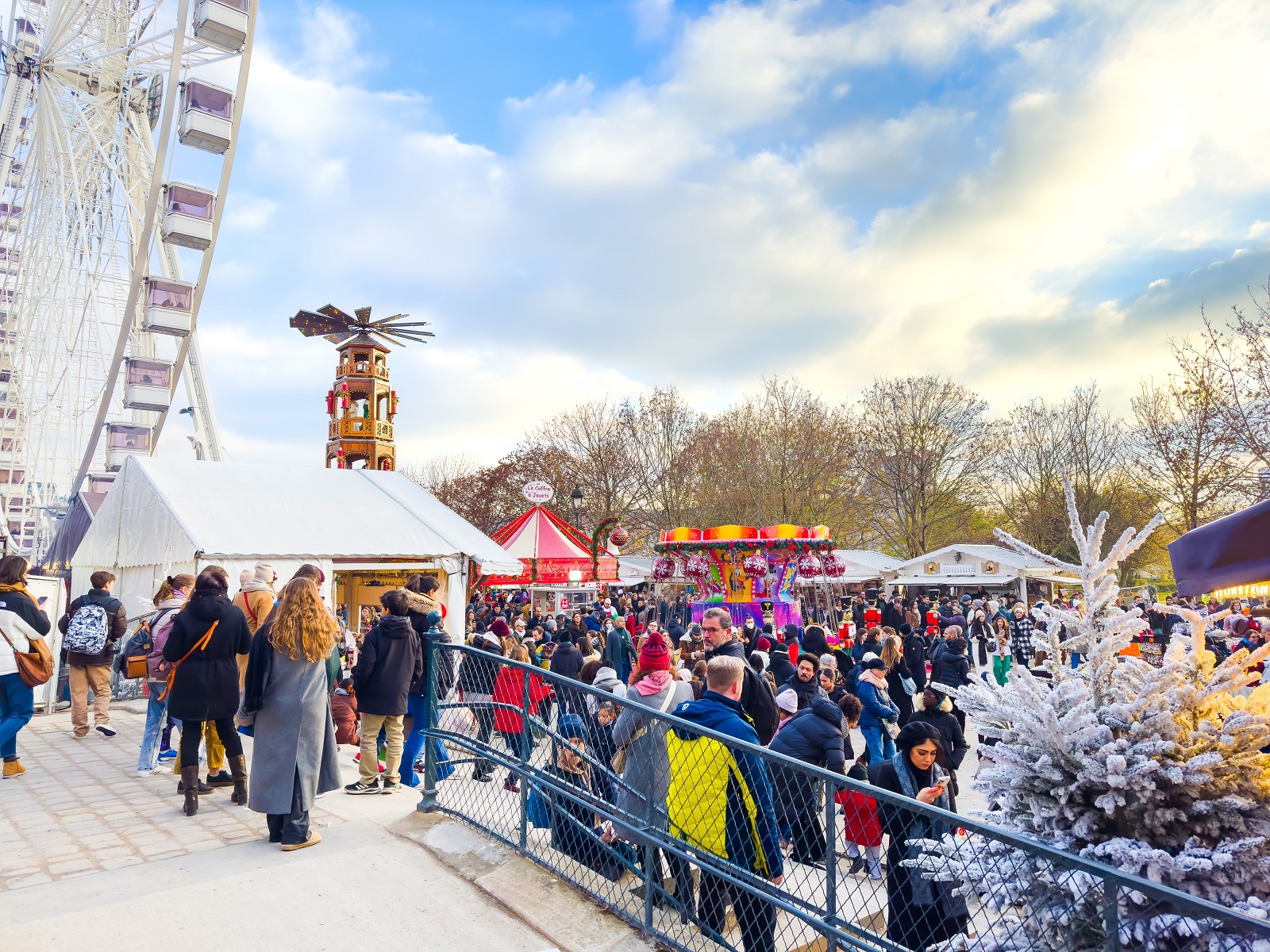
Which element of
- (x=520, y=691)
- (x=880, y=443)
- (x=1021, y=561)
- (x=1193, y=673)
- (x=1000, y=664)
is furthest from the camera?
(x=880, y=443)

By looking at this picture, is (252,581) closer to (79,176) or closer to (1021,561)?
(79,176)

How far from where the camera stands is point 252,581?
5.92 meters

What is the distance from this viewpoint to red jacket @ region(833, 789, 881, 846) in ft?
13.4

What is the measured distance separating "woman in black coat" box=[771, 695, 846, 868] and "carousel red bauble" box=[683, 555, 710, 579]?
15717mm

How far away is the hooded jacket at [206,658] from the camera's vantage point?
5086 mm

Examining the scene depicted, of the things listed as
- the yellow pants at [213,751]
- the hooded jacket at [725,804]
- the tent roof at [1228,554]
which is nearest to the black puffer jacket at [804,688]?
the hooded jacket at [725,804]

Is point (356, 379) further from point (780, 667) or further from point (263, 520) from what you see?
point (780, 667)

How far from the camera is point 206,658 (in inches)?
204

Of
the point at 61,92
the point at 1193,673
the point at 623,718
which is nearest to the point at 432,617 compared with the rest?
the point at 623,718

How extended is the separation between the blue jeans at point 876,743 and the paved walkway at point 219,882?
14.1 ft

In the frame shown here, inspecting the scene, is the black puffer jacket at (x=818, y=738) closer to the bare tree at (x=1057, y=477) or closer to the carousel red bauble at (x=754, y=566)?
the carousel red bauble at (x=754, y=566)

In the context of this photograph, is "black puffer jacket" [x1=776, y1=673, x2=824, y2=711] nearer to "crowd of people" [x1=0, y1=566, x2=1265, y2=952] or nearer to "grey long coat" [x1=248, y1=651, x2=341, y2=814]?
"crowd of people" [x1=0, y1=566, x2=1265, y2=952]

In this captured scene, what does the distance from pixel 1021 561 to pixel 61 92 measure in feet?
108

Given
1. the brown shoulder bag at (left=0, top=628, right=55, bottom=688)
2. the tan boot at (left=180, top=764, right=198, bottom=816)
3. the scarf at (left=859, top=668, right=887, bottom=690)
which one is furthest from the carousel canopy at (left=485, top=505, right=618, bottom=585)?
the tan boot at (left=180, top=764, right=198, bottom=816)
